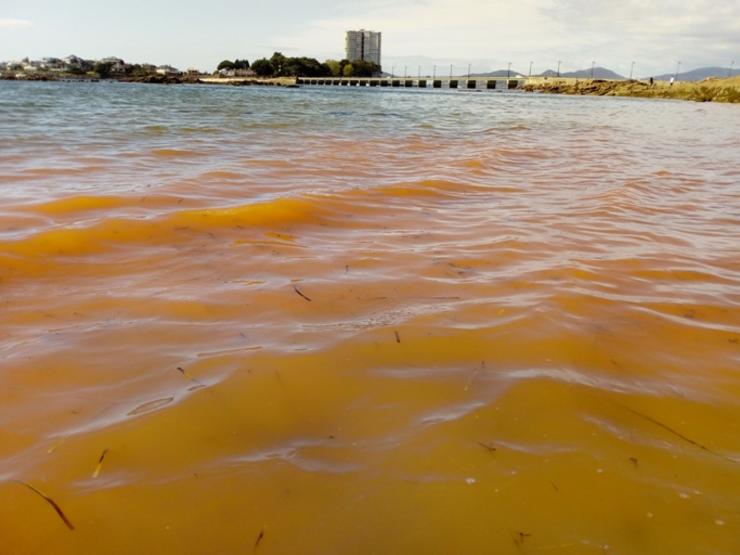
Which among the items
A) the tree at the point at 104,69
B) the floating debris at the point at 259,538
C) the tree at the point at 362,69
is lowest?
the floating debris at the point at 259,538

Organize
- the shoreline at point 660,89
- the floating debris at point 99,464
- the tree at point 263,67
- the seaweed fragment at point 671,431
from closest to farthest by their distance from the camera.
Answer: the floating debris at point 99,464 → the seaweed fragment at point 671,431 → the shoreline at point 660,89 → the tree at point 263,67

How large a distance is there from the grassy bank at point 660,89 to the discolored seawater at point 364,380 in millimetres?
40096

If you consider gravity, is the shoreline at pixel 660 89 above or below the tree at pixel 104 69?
below

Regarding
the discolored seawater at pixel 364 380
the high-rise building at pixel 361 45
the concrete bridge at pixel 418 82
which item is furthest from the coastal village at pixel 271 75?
the discolored seawater at pixel 364 380

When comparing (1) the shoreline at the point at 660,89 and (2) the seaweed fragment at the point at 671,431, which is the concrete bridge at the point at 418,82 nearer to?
(1) the shoreline at the point at 660,89

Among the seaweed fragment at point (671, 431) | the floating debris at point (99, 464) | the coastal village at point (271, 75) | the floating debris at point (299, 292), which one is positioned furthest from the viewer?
the coastal village at point (271, 75)

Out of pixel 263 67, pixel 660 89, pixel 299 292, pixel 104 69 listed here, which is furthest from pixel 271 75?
pixel 299 292

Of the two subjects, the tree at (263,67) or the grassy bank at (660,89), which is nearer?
the grassy bank at (660,89)

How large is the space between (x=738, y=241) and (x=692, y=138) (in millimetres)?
8970

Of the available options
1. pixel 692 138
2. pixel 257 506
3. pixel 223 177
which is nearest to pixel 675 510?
pixel 257 506

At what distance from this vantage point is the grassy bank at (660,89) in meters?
37.1

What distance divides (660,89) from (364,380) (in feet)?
196

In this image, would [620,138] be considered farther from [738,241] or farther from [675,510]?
[675,510]

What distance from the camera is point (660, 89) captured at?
50594 mm
